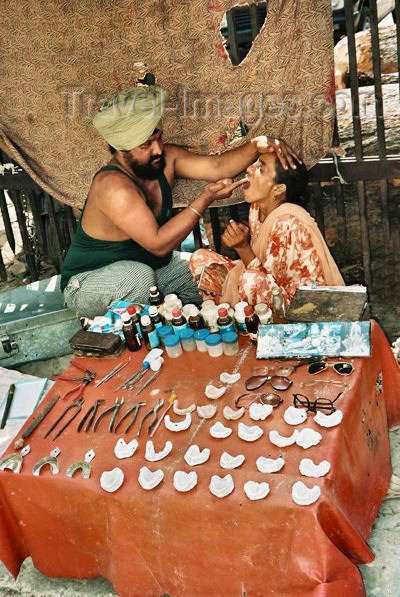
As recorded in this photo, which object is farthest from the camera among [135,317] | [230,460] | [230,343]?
[135,317]

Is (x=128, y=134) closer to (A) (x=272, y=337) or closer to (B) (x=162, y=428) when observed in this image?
(A) (x=272, y=337)

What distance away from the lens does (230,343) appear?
3656 millimetres

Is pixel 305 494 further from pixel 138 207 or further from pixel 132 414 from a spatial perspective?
pixel 138 207

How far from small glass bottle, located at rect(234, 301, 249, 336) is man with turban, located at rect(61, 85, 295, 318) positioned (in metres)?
0.89

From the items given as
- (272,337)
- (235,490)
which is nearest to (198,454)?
(235,490)

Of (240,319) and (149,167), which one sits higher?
(149,167)

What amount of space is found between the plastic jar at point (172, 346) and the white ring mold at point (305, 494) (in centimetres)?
125

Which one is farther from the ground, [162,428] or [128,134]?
[128,134]

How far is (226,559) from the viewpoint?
9.34 feet

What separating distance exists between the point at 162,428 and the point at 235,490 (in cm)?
60

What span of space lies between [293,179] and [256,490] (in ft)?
6.95

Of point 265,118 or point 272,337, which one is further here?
point 265,118

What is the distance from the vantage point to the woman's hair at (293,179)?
13.6 ft

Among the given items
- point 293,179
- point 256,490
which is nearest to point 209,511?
point 256,490
